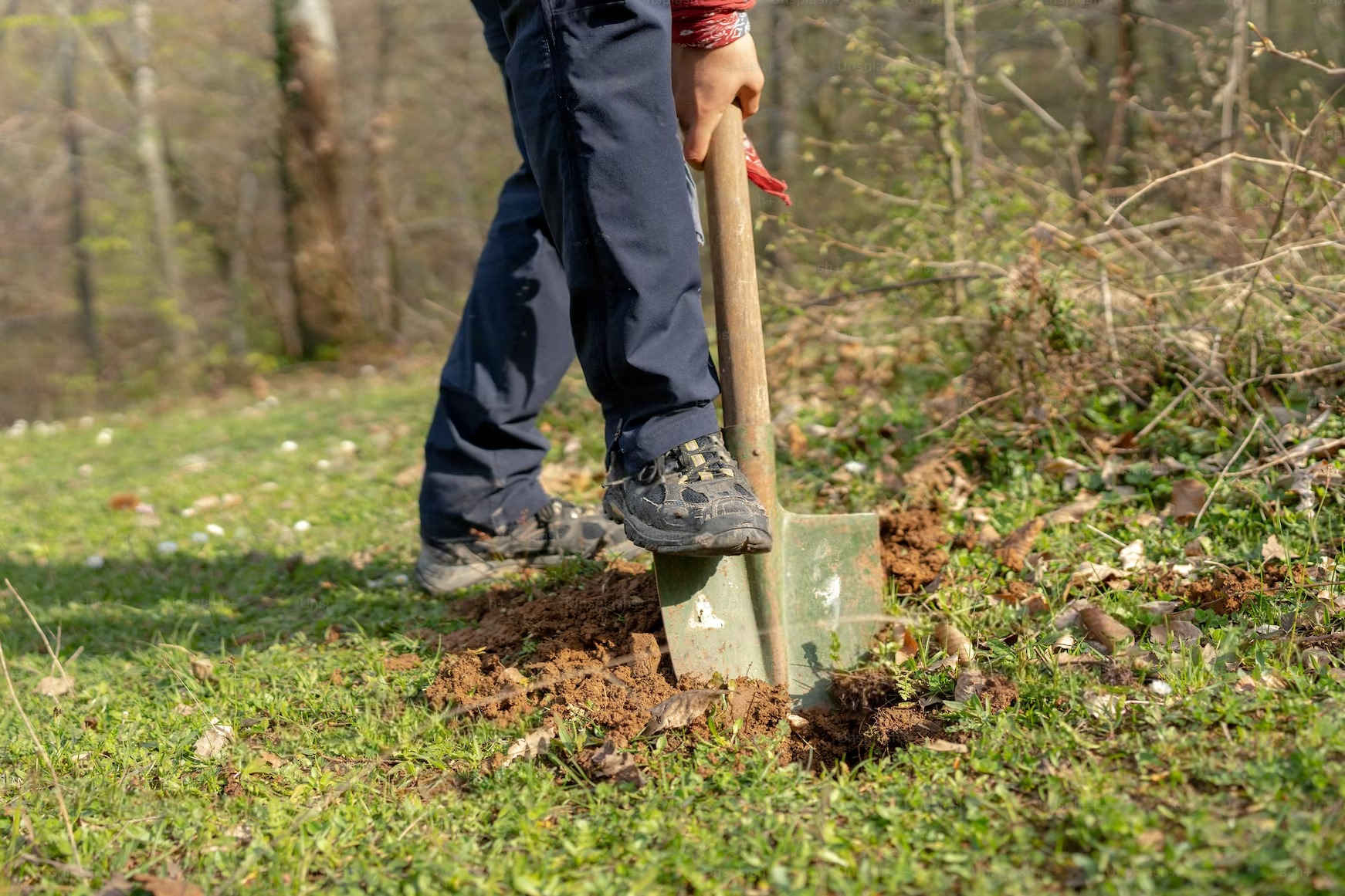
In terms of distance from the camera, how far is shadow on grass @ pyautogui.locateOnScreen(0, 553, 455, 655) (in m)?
2.64

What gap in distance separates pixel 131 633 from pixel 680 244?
2.04 meters

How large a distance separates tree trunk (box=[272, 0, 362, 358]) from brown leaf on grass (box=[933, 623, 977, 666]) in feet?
28.9

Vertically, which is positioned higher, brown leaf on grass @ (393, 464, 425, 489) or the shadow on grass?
the shadow on grass

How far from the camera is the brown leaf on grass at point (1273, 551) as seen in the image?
7.20 feet

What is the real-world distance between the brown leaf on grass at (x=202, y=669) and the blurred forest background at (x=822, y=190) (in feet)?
7.80

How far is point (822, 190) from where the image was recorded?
37.4 feet

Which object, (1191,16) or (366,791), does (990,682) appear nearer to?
(366,791)

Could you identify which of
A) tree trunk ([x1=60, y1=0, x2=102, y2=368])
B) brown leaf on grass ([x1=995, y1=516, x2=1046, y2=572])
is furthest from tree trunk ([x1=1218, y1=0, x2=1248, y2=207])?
tree trunk ([x1=60, y1=0, x2=102, y2=368])

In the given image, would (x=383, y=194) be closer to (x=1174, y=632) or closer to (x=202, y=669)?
(x=202, y=669)

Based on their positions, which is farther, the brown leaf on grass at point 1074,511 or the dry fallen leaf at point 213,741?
the brown leaf on grass at point 1074,511

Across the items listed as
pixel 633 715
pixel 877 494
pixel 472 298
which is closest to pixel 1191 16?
pixel 877 494

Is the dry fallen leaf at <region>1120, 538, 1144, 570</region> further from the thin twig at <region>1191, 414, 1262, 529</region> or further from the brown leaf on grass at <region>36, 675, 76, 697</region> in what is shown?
the brown leaf on grass at <region>36, 675, 76, 697</region>

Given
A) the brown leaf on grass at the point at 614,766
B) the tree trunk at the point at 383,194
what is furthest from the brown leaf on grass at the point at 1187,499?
the tree trunk at the point at 383,194

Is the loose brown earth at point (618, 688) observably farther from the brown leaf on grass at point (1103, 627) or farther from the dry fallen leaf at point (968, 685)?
the brown leaf on grass at point (1103, 627)
